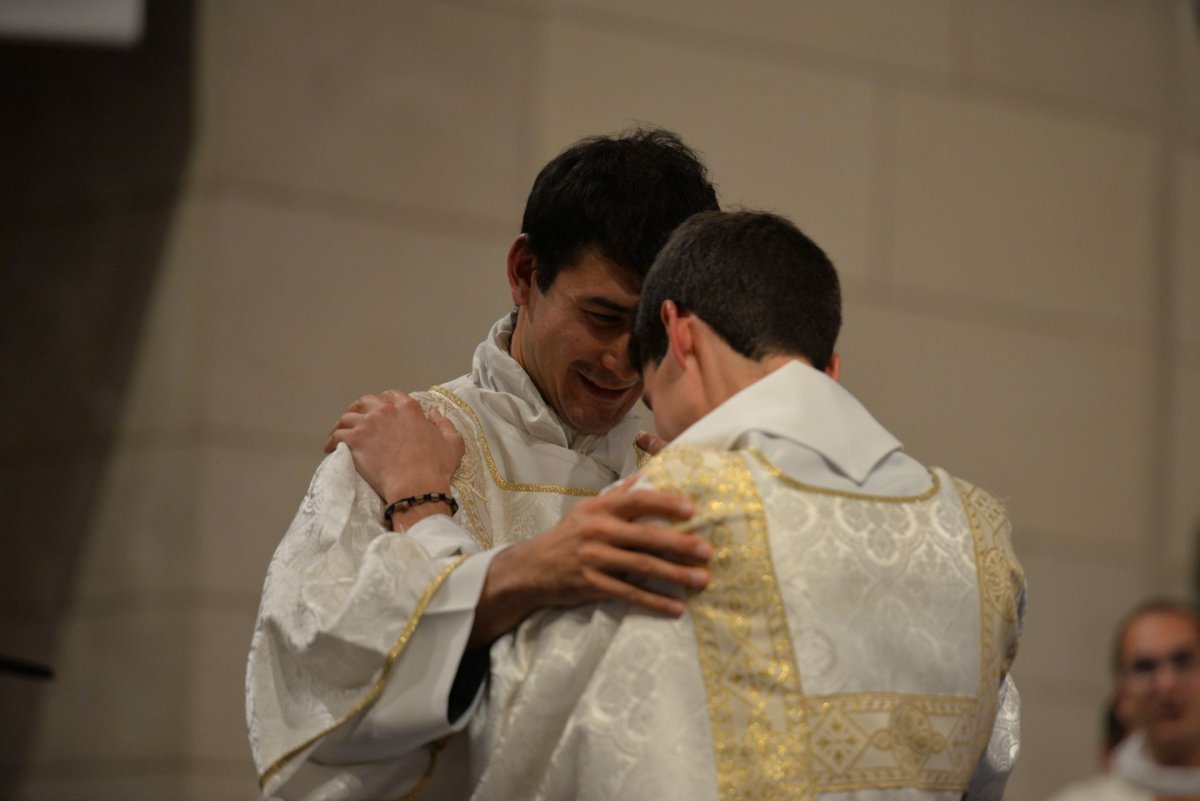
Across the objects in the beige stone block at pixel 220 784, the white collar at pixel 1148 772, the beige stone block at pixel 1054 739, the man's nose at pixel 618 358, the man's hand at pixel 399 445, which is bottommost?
the beige stone block at pixel 1054 739

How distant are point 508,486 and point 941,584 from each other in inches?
41.3

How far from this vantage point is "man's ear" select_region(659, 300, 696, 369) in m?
2.55

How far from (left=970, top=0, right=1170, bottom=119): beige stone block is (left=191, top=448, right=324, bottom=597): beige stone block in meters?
3.25

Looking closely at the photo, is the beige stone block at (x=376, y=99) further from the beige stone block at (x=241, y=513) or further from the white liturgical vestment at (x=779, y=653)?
the white liturgical vestment at (x=779, y=653)

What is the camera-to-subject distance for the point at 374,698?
8.52ft

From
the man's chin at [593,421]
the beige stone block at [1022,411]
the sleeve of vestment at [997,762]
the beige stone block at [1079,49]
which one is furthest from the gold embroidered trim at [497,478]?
the beige stone block at [1079,49]

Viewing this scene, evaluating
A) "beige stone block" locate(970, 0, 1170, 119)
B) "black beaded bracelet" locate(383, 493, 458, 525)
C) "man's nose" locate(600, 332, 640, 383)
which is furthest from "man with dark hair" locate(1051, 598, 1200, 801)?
"black beaded bracelet" locate(383, 493, 458, 525)

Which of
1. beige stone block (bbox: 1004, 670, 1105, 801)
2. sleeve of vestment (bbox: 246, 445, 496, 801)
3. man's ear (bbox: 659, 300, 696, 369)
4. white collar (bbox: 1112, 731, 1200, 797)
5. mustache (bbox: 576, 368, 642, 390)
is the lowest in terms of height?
beige stone block (bbox: 1004, 670, 1105, 801)

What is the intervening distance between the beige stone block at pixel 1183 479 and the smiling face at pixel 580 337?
4218mm

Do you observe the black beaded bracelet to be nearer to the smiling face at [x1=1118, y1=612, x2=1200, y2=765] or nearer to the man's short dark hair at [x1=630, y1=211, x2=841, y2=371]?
the man's short dark hair at [x1=630, y1=211, x2=841, y2=371]

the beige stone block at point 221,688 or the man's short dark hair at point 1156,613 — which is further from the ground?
the man's short dark hair at point 1156,613

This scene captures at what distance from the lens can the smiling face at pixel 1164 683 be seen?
5.69 m

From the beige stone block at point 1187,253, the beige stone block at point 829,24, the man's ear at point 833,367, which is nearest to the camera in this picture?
the man's ear at point 833,367

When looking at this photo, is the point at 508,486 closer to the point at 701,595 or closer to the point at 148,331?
the point at 701,595
